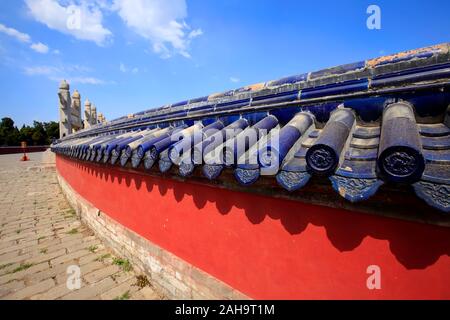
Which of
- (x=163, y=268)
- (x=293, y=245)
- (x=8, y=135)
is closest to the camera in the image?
(x=293, y=245)

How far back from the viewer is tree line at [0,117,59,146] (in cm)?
4053

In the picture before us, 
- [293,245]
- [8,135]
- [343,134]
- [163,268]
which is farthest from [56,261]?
[8,135]

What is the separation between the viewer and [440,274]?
1.42m

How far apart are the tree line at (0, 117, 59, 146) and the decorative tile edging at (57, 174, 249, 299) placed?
46.6m

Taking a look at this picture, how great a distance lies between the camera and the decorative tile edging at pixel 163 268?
102 inches

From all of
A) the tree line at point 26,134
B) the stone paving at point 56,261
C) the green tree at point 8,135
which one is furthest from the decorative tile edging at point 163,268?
the green tree at point 8,135

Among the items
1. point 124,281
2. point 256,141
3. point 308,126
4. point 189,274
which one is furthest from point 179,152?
point 124,281

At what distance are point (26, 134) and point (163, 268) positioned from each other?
52477 millimetres

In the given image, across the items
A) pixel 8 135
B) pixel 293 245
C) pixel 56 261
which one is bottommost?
pixel 56 261

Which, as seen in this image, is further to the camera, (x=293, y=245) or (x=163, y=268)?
(x=163, y=268)

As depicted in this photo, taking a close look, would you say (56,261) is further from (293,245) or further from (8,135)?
(8,135)

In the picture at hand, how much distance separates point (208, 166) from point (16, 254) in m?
5.18

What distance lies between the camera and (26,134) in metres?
42.6

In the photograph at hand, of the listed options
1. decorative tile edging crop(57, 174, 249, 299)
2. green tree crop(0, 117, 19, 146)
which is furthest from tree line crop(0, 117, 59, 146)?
decorative tile edging crop(57, 174, 249, 299)
